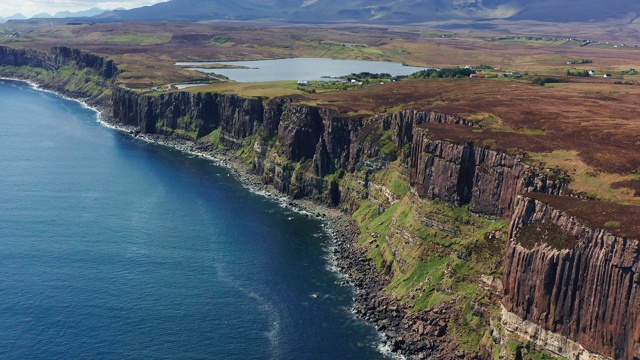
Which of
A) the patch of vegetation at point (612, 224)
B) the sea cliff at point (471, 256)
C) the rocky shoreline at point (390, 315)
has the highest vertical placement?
the patch of vegetation at point (612, 224)

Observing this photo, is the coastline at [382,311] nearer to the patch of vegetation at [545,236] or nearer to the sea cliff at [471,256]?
the sea cliff at [471,256]

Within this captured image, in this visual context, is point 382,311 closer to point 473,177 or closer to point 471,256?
point 471,256

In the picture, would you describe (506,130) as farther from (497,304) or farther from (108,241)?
(108,241)

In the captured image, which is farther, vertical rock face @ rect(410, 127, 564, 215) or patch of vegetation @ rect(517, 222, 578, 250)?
vertical rock face @ rect(410, 127, 564, 215)

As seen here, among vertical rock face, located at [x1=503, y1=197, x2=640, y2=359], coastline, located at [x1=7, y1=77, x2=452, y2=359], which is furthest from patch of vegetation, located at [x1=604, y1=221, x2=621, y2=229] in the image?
coastline, located at [x1=7, y1=77, x2=452, y2=359]

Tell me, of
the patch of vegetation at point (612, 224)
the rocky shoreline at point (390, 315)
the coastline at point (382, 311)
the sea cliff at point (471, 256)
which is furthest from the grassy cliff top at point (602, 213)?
the coastline at point (382, 311)

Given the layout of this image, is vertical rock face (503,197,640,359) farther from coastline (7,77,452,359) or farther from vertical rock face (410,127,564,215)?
coastline (7,77,452,359)

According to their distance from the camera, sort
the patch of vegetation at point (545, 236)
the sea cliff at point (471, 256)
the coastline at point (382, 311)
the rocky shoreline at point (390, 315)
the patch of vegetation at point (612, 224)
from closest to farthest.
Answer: the patch of vegetation at point (612, 224) < the sea cliff at point (471, 256) < the patch of vegetation at point (545, 236) < the rocky shoreline at point (390, 315) < the coastline at point (382, 311)
